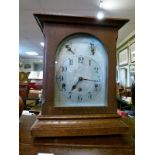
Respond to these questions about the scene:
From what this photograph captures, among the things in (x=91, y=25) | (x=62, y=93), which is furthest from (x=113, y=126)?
(x=91, y=25)

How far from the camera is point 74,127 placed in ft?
1.54

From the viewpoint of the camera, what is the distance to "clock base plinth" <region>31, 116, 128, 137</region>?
0.46 m

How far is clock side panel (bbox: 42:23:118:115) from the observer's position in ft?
1.63

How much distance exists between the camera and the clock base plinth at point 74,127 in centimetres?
46

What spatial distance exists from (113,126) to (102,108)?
0.06 meters

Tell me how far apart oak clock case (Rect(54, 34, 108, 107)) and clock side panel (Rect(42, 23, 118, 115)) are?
1 centimetres

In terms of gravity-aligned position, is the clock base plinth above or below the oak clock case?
below

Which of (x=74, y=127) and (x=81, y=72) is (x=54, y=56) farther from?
(x=74, y=127)

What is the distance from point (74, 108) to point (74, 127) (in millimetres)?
55

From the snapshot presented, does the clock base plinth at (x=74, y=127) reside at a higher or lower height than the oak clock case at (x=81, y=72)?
lower

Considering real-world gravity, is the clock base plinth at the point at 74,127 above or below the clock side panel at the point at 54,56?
below

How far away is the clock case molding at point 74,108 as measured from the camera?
47 centimetres

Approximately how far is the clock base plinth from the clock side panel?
1.0 inches
